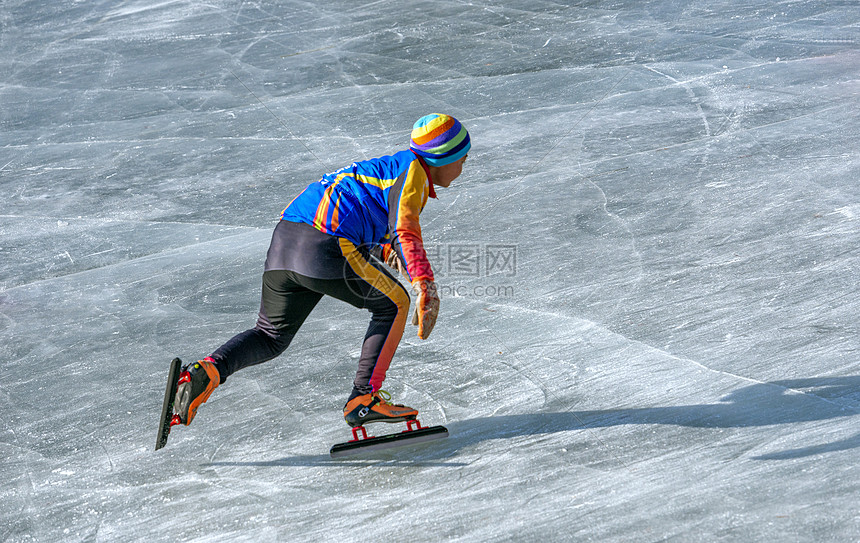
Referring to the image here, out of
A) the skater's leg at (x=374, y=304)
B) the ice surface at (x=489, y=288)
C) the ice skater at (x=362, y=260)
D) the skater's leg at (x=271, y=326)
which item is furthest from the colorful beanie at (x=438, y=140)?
the ice surface at (x=489, y=288)

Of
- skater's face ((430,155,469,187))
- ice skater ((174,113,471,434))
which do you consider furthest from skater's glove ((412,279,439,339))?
skater's face ((430,155,469,187))

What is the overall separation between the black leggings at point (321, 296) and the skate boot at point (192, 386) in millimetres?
56

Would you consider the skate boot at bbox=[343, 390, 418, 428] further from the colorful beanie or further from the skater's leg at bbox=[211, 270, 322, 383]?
the colorful beanie

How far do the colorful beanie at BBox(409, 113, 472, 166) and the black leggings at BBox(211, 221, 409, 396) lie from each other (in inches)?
19.5

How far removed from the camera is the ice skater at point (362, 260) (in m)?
3.15

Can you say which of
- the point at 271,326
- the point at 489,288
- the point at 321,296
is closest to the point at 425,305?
the point at 321,296

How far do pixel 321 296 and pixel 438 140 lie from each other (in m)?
0.86

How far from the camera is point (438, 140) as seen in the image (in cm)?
319

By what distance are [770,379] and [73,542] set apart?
123 inches

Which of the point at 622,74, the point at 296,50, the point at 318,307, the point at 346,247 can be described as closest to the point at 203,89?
the point at 296,50

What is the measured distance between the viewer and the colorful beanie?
319 cm

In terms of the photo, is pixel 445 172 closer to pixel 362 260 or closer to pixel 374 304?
pixel 362 260

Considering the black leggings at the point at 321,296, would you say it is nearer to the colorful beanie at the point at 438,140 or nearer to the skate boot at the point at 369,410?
the skate boot at the point at 369,410

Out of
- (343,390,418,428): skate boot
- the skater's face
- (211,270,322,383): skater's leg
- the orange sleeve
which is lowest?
(343,390,418,428): skate boot
